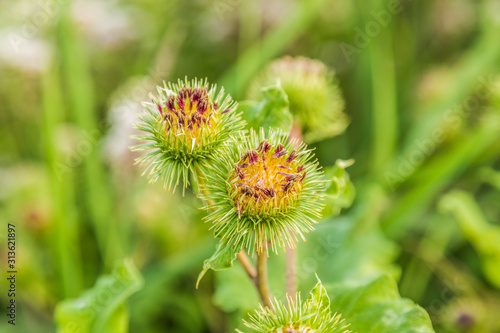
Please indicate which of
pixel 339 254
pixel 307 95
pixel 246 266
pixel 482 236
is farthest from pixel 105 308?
pixel 482 236

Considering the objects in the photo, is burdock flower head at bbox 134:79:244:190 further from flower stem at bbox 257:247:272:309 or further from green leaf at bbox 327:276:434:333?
green leaf at bbox 327:276:434:333

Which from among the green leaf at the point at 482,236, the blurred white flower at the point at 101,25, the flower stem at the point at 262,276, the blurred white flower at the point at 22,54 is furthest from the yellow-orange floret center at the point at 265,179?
the blurred white flower at the point at 101,25

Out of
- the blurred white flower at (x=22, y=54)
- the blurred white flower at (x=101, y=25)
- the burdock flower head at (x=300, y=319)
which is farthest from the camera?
the blurred white flower at (x=101, y=25)

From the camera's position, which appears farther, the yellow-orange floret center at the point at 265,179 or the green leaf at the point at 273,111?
the green leaf at the point at 273,111

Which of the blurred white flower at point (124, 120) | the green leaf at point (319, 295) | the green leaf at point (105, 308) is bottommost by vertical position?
the green leaf at point (319, 295)

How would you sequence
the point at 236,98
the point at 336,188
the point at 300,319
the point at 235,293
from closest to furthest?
the point at 300,319, the point at 336,188, the point at 235,293, the point at 236,98

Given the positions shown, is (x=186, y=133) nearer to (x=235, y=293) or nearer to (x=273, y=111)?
(x=273, y=111)

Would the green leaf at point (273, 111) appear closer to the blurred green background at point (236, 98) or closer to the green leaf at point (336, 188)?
the green leaf at point (336, 188)

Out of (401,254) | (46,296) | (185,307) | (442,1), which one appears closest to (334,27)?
(442,1)
